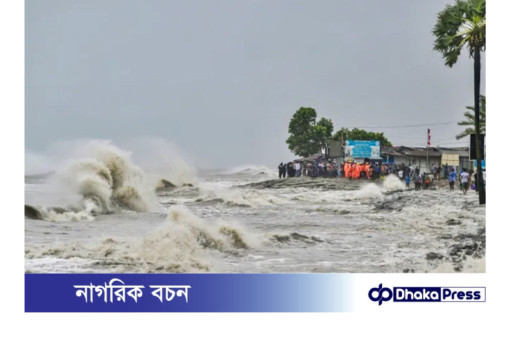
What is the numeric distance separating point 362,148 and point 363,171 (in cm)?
43

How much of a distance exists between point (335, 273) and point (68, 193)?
13.7 ft

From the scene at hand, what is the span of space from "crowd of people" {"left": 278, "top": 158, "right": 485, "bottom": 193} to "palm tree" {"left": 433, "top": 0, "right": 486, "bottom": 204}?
117cm

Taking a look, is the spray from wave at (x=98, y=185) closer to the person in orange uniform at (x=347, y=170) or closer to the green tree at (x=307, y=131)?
the green tree at (x=307, y=131)

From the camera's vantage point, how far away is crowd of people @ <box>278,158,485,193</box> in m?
10.4

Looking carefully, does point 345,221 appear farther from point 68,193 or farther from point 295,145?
point 68,193

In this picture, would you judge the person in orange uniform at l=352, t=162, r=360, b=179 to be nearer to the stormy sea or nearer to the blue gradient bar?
the stormy sea

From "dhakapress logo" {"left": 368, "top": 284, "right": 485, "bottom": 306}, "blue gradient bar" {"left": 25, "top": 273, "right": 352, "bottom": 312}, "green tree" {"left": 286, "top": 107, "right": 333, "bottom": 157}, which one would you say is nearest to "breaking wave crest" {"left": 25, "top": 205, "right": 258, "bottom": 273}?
"blue gradient bar" {"left": 25, "top": 273, "right": 352, "bottom": 312}

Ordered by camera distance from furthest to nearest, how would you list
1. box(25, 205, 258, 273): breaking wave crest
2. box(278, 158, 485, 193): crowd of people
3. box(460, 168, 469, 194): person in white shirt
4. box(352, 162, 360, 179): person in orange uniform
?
1. box(352, 162, 360, 179): person in orange uniform
2. box(278, 158, 485, 193): crowd of people
3. box(460, 168, 469, 194): person in white shirt
4. box(25, 205, 258, 273): breaking wave crest

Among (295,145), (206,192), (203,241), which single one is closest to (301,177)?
(295,145)

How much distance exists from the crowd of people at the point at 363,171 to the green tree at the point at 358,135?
37 cm

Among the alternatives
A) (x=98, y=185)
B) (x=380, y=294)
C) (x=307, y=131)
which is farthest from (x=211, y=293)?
(x=98, y=185)

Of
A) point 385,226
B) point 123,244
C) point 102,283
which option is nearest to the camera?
point 102,283

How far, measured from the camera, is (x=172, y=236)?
29.3ft

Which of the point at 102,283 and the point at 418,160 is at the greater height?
the point at 418,160
